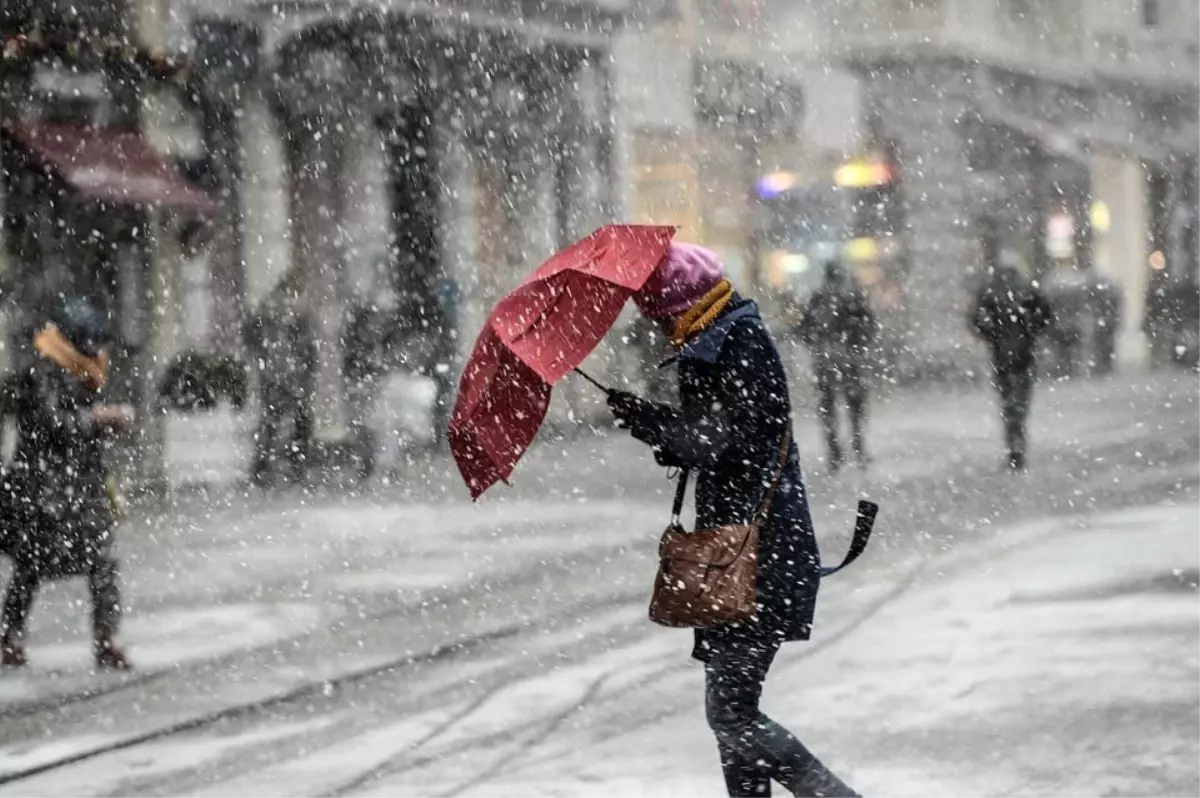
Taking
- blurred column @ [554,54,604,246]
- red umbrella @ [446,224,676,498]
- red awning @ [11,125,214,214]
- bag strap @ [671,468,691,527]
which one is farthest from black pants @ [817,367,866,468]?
red umbrella @ [446,224,676,498]

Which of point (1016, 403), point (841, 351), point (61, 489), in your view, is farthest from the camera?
point (841, 351)

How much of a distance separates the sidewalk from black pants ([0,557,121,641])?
213 centimetres

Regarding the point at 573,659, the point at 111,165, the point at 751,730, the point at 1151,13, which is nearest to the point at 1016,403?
the point at 573,659

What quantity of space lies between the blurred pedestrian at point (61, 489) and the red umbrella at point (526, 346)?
336cm

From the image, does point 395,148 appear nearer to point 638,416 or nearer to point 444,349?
point 444,349

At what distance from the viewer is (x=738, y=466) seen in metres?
3.80

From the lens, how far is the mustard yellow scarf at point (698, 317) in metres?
3.71

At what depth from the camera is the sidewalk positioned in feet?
16.3

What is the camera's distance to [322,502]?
41.0ft

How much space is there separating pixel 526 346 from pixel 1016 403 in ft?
31.8

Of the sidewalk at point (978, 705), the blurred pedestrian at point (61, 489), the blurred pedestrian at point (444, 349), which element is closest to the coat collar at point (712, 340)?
the sidewalk at point (978, 705)

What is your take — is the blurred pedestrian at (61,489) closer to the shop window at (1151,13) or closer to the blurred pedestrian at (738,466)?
the blurred pedestrian at (738,466)

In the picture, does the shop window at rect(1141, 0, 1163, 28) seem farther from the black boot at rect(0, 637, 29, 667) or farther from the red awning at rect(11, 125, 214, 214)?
the black boot at rect(0, 637, 29, 667)

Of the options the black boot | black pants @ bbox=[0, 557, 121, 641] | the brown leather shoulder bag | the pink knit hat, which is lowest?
the black boot
